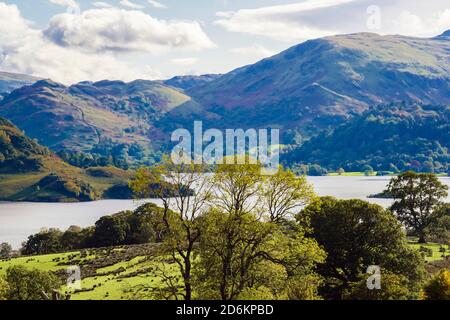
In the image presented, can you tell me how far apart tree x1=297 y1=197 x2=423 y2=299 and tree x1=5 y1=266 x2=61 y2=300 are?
1261 inches

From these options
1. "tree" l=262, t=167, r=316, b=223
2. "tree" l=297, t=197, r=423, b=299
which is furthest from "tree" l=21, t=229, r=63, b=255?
"tree" l=262, t=167, r=316, b=223

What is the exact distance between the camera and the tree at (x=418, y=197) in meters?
103

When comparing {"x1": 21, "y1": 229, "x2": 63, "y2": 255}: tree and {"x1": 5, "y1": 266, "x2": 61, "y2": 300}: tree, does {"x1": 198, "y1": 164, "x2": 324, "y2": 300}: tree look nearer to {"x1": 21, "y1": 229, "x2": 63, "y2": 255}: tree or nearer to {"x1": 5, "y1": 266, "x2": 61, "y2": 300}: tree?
{"x1": 5, "y1": 266, "x2": 61, "y2": 300}: tree

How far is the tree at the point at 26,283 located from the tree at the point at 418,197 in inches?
2698

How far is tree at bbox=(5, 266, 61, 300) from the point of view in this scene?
206 feet

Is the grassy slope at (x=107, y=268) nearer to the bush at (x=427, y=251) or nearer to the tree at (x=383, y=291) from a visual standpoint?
the tree at (x=383, y=291)

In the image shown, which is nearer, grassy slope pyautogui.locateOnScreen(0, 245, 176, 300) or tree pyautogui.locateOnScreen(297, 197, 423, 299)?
tree pyautogui.locateOnScreen(297, 197, 423, 299)

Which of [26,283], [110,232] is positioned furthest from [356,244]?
[110,232]

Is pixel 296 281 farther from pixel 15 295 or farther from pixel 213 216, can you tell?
pixel 15 295

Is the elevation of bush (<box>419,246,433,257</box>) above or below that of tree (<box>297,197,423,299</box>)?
below

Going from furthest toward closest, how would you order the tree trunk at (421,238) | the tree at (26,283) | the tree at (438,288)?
1. the tree trunk at (421,238)
2. the tree at (26,283)
3. the tree at (438,288)

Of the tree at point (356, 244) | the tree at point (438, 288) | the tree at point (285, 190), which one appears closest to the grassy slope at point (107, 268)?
the tree at point (285, 190)

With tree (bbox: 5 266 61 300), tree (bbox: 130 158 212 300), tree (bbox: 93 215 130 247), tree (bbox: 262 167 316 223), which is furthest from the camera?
tree (bbox: 93 215 130 247)
